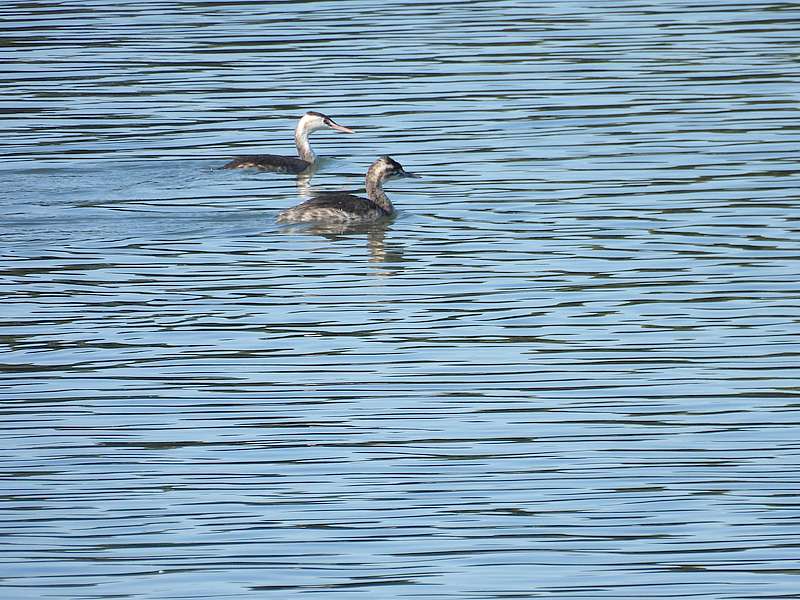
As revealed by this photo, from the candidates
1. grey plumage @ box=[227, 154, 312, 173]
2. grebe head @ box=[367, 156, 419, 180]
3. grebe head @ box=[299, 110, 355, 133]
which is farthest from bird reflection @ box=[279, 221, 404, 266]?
grebe head @ box=[299, 110, 355, 133]

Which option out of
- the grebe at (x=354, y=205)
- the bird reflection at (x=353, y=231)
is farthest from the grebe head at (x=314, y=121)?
the bird reflection at (x=353, y=231)

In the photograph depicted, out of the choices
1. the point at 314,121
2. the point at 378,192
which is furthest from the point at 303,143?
the point at 378,192

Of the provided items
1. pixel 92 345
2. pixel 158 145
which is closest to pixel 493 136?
pixel 158 145

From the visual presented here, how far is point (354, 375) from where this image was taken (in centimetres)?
1095

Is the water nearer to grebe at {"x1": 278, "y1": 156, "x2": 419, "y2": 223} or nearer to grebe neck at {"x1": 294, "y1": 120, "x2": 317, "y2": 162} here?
grebe at {"x1": 278, "y1": 156, "x2": 419, "y2": 223}

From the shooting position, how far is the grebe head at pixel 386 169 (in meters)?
16.8

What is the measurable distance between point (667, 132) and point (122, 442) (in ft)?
35.5

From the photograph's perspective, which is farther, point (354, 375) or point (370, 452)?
point (354, 375)

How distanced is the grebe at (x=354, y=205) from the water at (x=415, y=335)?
193 millimetres

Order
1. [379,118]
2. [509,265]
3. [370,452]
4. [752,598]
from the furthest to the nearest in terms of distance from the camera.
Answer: [379,118]
[509,265]
[370,452]
[752,598]

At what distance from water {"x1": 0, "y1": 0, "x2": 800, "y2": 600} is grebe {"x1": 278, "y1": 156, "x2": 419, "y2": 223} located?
0.19 m

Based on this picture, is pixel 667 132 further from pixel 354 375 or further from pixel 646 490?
pixel 646 490

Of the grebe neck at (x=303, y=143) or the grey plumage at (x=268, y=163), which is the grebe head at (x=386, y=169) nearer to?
the grey plumage at (x=268, y=163)

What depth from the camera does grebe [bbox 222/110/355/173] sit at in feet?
59.7
